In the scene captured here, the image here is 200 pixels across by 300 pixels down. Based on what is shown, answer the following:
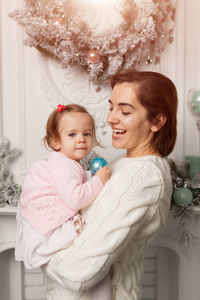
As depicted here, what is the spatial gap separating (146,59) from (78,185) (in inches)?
48.9

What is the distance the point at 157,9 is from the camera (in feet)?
6.33

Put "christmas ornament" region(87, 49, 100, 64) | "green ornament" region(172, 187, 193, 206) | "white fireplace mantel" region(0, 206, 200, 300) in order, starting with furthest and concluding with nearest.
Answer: "white fireplace mantel" region(0, 206, 200, 300)
"christmas ornament" region(87, 49, 100, 64)
"green ornament" region(172, 187, 193, 206)

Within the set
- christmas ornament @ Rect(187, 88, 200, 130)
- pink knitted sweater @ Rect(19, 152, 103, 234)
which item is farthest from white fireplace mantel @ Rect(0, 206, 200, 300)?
pink knitted sweater @ Rect(19, 152, 103, 234)

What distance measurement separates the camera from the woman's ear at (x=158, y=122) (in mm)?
1313

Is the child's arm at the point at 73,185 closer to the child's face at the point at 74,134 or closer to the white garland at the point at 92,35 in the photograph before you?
the child's face at the point at 74,134

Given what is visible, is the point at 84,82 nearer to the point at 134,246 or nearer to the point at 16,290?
the point at 134,246

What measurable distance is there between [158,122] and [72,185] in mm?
433

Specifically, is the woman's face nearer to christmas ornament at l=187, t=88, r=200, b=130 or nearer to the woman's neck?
the woman's neck

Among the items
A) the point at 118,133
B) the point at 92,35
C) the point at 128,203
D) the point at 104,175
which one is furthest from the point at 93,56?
the point at 128,203

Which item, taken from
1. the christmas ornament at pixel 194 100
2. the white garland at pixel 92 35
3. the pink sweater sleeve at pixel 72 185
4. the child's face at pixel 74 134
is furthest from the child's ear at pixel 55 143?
the christmas ornament at pixel 194 100

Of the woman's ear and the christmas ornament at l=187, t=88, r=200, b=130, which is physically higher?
the christmas ornament at l=187, t=88, r=200, b=130

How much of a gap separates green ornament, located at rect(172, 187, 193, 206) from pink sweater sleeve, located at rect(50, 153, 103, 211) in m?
0.76

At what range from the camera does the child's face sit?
4.59ft

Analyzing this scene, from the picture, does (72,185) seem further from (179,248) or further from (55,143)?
(179,248)
